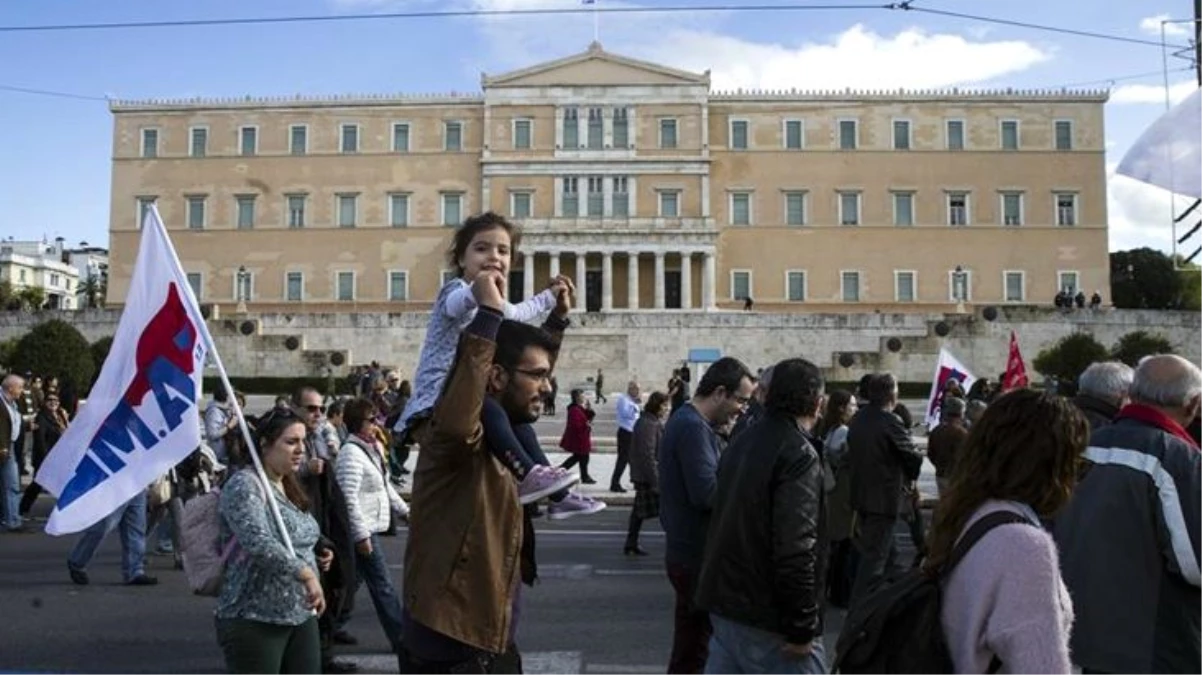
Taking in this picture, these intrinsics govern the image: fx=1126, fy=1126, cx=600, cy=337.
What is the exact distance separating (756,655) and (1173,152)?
10.1 feet

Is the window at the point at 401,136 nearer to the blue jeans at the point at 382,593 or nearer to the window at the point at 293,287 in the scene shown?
the window at the point at 293,287

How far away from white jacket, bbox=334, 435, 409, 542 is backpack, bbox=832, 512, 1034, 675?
435cm

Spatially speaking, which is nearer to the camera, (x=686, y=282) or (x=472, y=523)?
(x=472, y=523)

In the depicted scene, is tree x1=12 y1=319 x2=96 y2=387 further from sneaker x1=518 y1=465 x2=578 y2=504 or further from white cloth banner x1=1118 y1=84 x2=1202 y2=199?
sneaker x1=518 y1=465 x2=578 y2=504

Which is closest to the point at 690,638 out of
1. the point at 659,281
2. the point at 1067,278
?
the point at 659,281

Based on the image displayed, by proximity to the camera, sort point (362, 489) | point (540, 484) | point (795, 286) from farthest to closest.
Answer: point (795, 286), point (362, 489), point (540, 484)

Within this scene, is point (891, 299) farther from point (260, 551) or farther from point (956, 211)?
point (260, 551)

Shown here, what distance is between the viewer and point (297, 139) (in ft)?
205

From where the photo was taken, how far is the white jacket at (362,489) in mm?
6734

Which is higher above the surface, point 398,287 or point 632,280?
point 632,280

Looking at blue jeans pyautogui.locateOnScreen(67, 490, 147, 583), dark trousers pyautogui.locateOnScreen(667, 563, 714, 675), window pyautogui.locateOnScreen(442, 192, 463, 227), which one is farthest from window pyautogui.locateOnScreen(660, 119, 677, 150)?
dark trousers pyautogui.locateOnScreen(667, 563, 714, 675)

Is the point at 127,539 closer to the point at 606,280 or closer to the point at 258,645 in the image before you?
the point at 258,645

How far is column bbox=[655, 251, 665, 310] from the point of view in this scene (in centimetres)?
5806

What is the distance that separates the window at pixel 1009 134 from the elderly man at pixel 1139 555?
60.7 m
